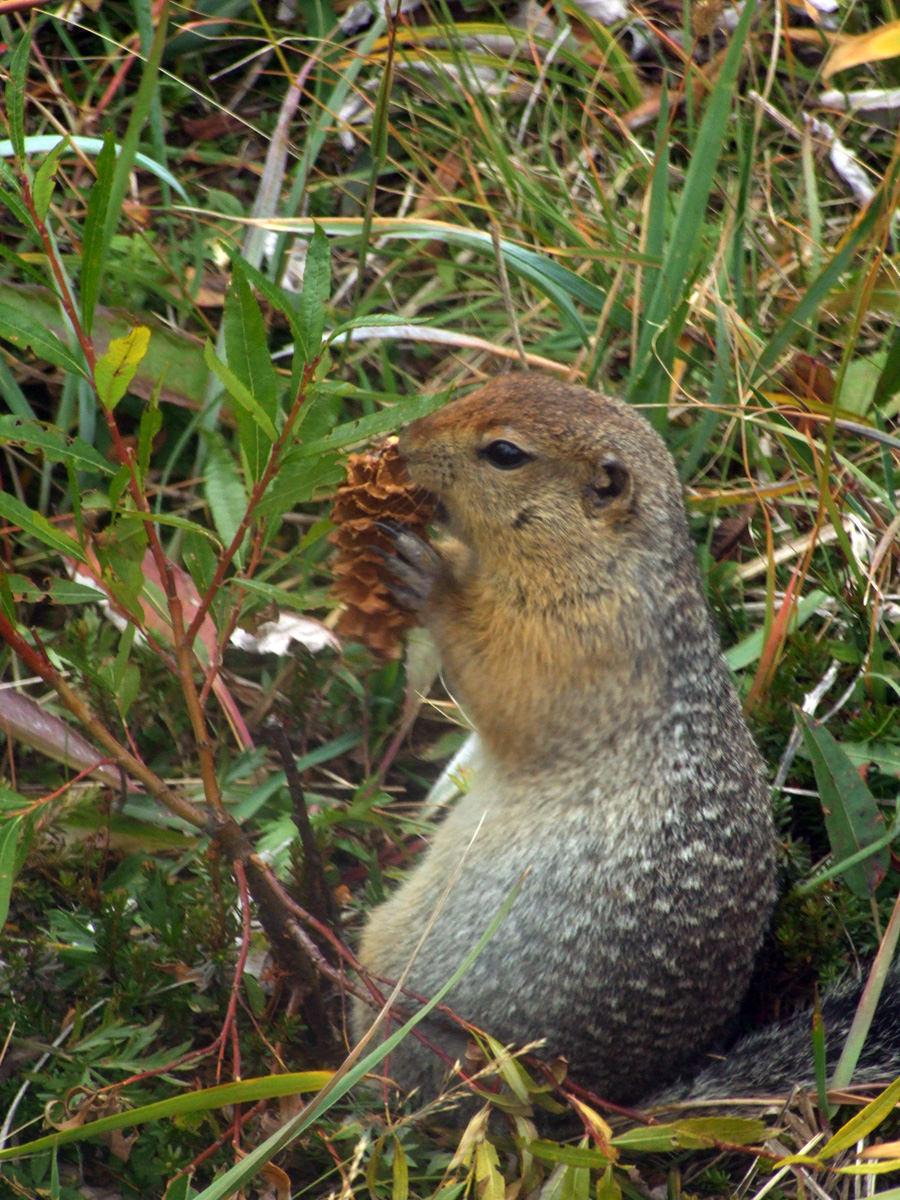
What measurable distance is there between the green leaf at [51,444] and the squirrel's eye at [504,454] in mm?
1020

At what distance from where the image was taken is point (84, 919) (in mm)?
2701

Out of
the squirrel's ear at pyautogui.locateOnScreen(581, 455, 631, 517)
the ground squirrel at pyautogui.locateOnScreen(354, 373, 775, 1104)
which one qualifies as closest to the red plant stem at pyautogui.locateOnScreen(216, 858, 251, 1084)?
the ground squirrel at pyautogui.locateOnScreen(354, 373, 775, 1104)

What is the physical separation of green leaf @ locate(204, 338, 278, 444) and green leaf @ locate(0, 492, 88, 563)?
378 mm

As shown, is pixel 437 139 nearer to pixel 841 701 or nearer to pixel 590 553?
pixel 590 553

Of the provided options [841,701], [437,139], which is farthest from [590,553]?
[437,139]

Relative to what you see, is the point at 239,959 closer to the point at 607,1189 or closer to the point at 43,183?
the point at 607,1189

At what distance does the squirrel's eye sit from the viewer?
2.80 meters

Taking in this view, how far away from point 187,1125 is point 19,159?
1.76 metres

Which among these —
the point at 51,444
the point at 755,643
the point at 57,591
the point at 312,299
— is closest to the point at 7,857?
the point at 57,591

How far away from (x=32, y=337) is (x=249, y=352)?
0.34 metres

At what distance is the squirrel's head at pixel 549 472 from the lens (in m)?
2.78

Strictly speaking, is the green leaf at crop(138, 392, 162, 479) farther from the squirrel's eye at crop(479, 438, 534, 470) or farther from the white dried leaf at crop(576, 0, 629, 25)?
the white dried leaf at crop(576, 0, 629, 25)

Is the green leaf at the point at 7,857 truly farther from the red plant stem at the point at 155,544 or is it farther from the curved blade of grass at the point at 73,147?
the curved blade of grass at the point at 73,147

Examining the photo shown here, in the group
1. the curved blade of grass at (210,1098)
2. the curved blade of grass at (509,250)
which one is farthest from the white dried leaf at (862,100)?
the curved blade of grass at (210,1098)
